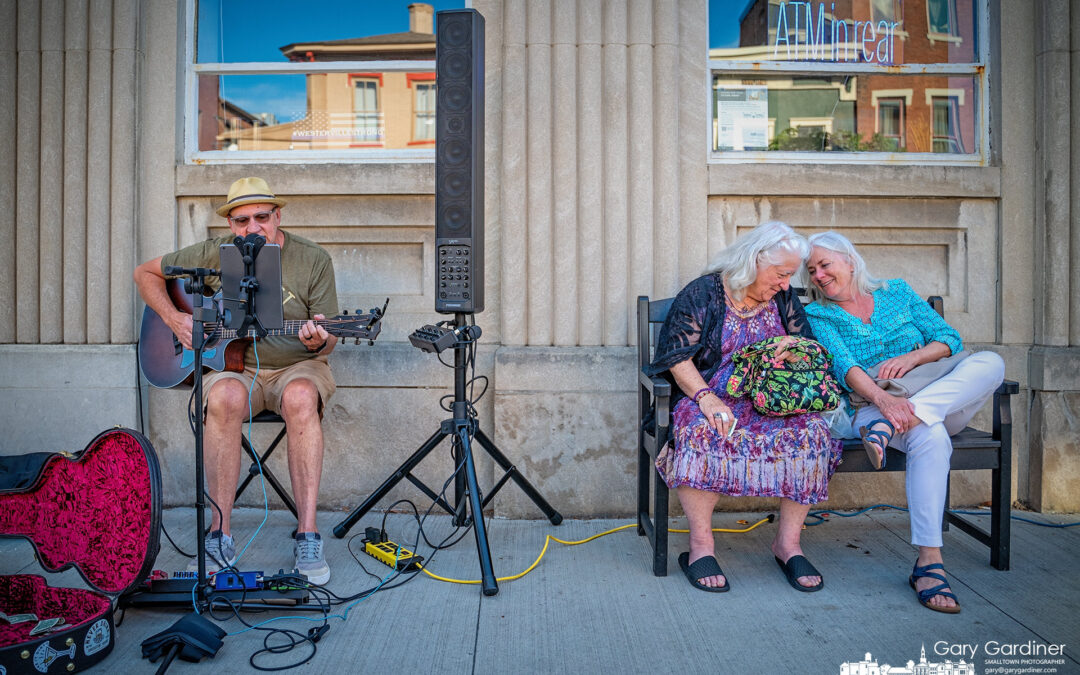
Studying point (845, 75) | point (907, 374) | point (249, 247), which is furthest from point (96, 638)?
point (845, 75)

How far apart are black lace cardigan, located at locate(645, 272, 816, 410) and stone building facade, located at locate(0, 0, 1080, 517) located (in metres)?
0.61

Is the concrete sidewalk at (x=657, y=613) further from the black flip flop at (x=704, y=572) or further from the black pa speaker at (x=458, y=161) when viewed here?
the black pa speaker at (x=458, y=161)

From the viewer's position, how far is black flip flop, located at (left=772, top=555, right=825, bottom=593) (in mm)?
3082

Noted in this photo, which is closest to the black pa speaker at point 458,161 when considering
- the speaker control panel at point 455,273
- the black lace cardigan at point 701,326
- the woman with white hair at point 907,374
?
the speaker control panel at point 455,273

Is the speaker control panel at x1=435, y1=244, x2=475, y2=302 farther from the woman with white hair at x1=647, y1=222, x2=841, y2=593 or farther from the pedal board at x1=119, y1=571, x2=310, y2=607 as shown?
the pedal board at x1=119, y1=571, x2=310, y2=607

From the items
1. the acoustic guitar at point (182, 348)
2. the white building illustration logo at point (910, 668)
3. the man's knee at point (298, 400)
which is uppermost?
the acoustic guitar at point (182, 348)

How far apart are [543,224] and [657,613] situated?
200 centimetres

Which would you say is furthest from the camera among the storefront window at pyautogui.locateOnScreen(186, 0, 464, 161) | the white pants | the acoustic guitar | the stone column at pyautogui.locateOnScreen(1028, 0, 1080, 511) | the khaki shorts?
the storefront window at pyautogui.locateOnScreen(186, 0, 464, 161)

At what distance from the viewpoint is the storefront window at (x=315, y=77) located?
4.47 meters

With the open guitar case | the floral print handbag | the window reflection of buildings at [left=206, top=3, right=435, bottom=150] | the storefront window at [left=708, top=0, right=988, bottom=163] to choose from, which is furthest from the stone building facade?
the open guitar case

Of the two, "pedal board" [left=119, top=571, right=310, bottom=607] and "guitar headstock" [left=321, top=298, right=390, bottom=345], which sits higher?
"guitar headstock" [left=321, top=298, right=390, bottom=345]

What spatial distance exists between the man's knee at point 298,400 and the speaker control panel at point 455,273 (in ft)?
2.36

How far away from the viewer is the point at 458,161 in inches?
129

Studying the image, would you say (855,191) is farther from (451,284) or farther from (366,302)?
(366,302)
